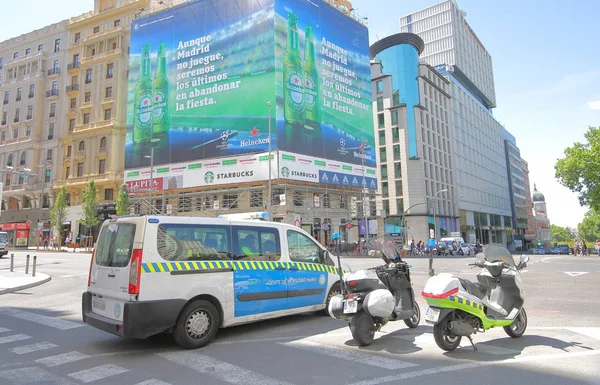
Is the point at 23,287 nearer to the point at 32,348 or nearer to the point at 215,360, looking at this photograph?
the point at 32,348

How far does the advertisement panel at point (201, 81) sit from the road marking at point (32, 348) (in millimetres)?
27809

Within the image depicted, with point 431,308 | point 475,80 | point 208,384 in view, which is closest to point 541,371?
point 431,308

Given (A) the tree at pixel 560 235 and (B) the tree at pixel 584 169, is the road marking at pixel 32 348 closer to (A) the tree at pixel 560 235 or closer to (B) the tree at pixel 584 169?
(B) the tree at pixel 584 169

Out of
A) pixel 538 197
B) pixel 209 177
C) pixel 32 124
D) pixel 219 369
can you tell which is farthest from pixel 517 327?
pixel 538 197

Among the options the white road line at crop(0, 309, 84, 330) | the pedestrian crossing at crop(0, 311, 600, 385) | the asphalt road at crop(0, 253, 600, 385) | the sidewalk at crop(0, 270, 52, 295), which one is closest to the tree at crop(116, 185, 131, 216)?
the sidewalk at crop(0, 270, 52, 295)

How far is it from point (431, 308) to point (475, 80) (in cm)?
9437

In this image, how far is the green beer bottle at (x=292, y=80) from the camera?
33781 millimetres

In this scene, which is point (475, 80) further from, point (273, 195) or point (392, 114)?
point (273, 195)

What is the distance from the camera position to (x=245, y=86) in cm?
3472

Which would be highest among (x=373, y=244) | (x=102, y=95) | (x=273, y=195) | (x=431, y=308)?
(x=102, y=95)

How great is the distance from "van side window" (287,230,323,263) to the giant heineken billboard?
24.1 meters

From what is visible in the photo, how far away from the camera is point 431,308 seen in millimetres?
5180

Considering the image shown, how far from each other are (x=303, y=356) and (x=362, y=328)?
966 millimetres

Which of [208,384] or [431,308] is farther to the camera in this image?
[431,308]
